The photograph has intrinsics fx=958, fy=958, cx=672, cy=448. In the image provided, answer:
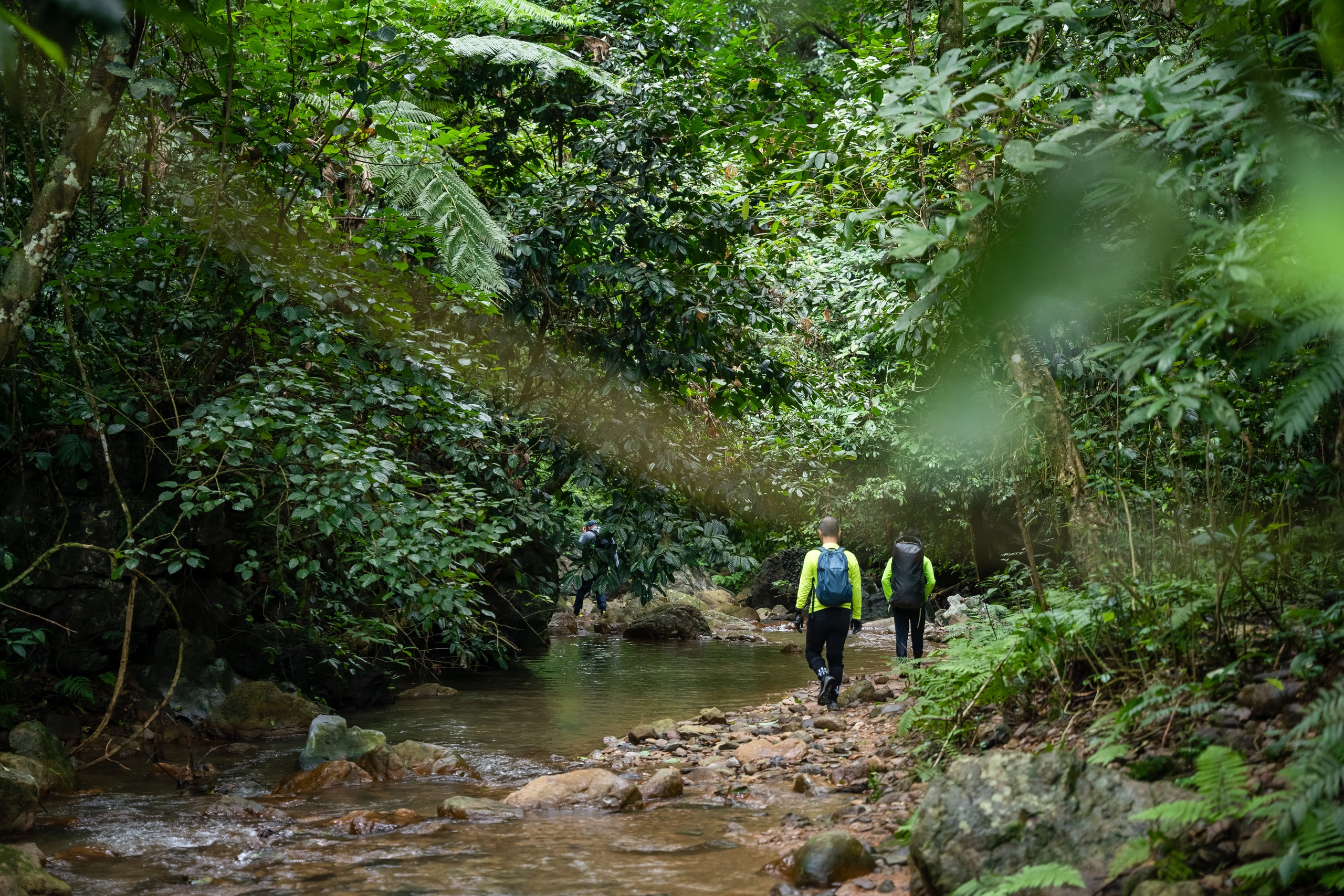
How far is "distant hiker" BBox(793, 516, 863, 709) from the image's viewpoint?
27.3 feet

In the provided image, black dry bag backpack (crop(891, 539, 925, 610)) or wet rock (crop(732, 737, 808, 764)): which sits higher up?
black dry bag backpack (crop(891, 539, 925, 610))

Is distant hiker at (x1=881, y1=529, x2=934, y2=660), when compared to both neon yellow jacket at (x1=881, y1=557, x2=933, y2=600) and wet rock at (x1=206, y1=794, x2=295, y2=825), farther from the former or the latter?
wet rock at (x1=206, y1=794, x2=295, y2=825)

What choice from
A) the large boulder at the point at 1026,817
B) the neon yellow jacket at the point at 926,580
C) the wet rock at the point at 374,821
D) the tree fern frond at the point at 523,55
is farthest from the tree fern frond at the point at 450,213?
the large boulder at the point at 1026,817

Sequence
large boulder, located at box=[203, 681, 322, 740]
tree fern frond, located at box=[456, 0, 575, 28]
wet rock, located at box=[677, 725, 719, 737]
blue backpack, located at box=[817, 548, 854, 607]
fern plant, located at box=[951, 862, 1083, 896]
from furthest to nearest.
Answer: tree fern frond, located at box=[456, 0, 575, 28] < blue backpack, located at box=[817, 548, 854, 607] < large boulder, located at box=[203, 681, 322, 740] < wet rock, located at box=[677, 725, 719, 737] < fern plant, located at box=[951, 862, 1083, 896]

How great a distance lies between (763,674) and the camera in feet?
42.5

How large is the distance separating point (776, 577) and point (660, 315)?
16.2 meters

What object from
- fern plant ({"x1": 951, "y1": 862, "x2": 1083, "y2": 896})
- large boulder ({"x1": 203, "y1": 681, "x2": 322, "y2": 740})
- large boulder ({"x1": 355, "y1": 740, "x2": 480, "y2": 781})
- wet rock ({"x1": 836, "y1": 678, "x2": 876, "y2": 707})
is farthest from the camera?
wet rock ({"x1": 836, "y1": 678, "x2": 876, "y2": 707})

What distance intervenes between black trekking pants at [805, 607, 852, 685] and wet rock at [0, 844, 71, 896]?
5803 mm

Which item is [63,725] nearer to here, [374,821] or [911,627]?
[374,821]

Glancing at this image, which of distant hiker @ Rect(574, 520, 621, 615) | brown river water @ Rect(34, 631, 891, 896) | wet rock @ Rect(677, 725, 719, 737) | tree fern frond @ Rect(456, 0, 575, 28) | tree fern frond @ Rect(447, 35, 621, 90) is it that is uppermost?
tree fern frond @ Rect(456, 0, 575, 28)

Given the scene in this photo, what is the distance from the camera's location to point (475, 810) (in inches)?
227

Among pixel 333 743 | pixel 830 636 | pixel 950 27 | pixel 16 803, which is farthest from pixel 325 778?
pixel 950 27

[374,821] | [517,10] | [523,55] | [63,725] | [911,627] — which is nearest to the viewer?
[374,821]

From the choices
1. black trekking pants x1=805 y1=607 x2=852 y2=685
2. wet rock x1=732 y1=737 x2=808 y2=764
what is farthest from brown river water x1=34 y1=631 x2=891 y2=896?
black trekking pants x1=805 y1=607 x2=852 y2=685
